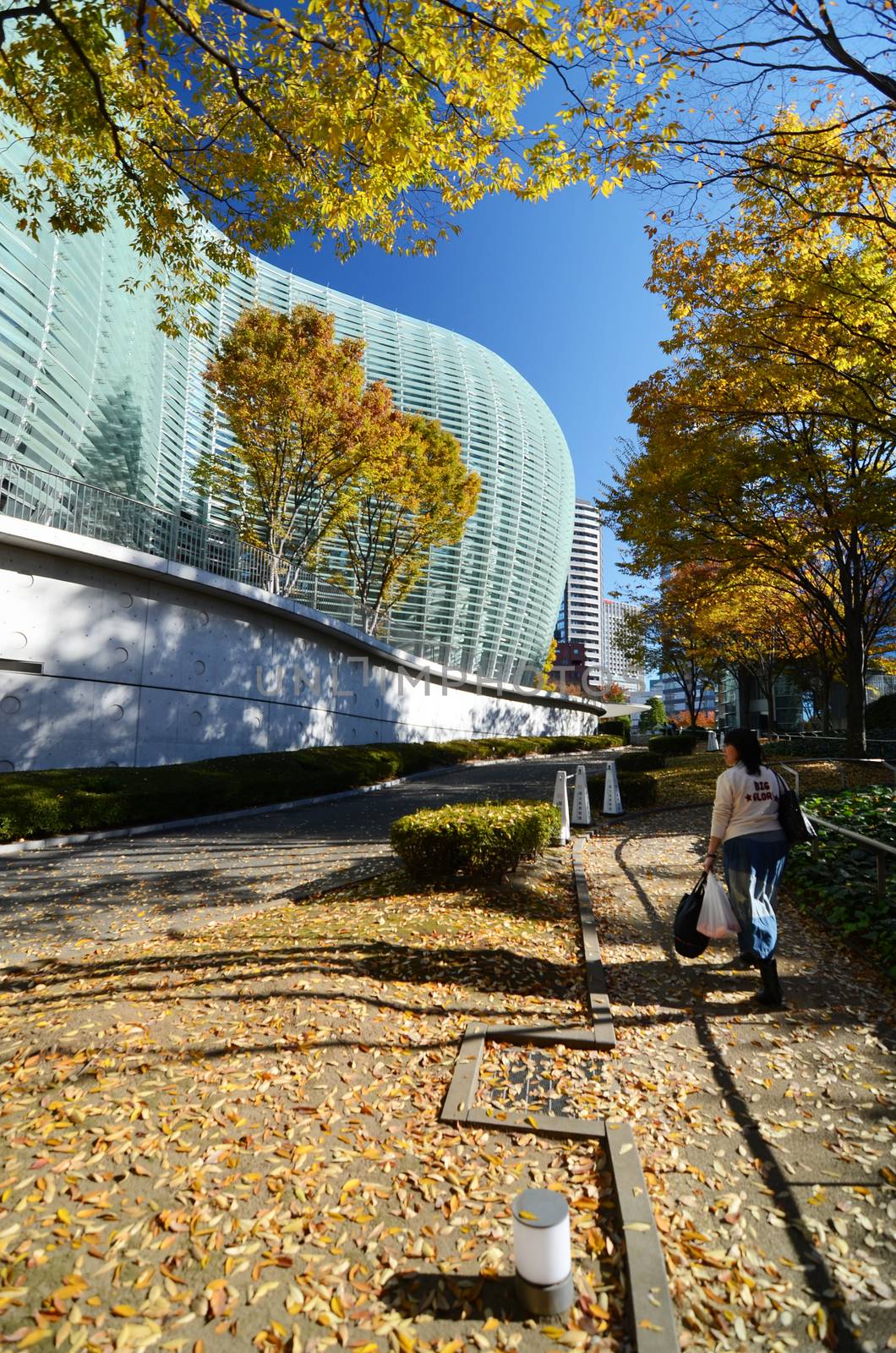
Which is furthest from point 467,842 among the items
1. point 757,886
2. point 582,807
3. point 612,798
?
point 612,798

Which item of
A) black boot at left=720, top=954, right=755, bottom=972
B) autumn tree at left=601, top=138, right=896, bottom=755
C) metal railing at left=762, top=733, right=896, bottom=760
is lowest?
black boot at left=720, top=954, right=755, bottom=972

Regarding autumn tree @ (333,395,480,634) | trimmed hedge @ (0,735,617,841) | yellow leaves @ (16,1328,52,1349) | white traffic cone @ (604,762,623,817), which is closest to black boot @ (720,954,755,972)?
yellow leaves @ (16,1328,52,1349)

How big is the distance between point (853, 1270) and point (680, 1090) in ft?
4.11

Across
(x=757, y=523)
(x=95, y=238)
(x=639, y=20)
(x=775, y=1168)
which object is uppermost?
(x=95, y=238)

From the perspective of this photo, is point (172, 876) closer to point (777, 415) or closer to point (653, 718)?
point (777, 415)

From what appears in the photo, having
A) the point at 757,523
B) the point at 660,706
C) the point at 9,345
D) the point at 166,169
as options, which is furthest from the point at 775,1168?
the point at 660,706

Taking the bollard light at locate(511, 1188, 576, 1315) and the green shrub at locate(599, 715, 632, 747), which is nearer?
the bollard light at locate(511, 1188, 576, 1315)

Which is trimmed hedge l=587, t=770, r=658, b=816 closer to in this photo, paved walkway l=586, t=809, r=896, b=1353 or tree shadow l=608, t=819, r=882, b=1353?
paved walkway l=586, t=809, r=896, b=1353

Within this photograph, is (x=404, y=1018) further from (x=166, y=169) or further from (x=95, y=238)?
(x=95, y=238)

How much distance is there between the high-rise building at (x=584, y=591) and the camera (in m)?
138

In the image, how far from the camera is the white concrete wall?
12.3 m

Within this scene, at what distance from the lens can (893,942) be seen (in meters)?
5.54

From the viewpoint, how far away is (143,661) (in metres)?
14.1

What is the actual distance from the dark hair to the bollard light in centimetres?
344
